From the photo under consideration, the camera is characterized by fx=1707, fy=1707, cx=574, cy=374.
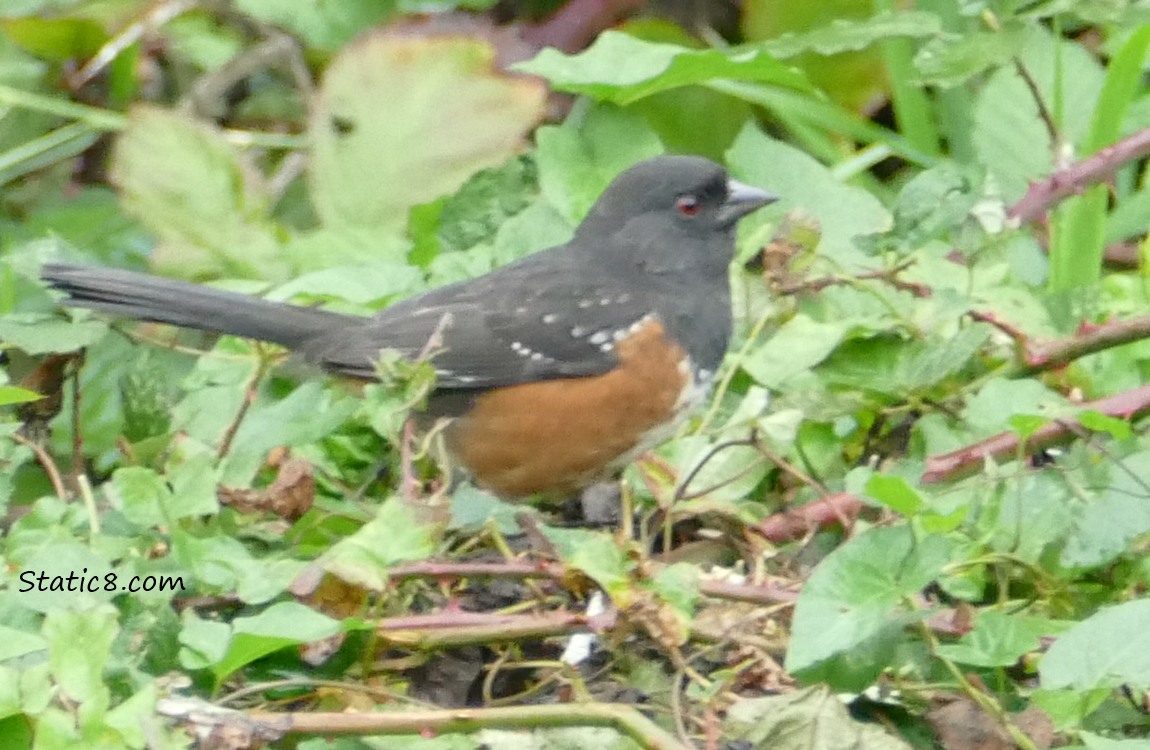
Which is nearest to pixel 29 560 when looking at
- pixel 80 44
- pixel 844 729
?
pixel 844 729

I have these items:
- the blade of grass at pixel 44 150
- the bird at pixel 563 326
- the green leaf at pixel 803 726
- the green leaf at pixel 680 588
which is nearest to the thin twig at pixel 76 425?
the bird at pixel 563 326

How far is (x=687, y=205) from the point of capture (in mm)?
2818

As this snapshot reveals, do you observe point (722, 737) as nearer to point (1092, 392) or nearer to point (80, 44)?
point (1092, 392)

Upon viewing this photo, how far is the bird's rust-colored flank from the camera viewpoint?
2480mm

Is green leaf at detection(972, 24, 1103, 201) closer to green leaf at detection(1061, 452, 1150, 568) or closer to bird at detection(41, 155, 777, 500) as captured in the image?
bird at detection(41, 155, 777, 500)

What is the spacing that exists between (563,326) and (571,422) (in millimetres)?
191

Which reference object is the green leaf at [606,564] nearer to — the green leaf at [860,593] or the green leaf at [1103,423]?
the green leaf at [860,593]

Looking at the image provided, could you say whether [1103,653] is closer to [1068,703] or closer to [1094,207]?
[1068,703]

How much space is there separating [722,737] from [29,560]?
754 millimetres

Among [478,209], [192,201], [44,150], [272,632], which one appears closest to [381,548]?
[272,632]

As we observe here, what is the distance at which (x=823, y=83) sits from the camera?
374 centimetres

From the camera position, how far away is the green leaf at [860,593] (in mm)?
1589

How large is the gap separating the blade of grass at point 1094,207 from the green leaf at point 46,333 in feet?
5.00

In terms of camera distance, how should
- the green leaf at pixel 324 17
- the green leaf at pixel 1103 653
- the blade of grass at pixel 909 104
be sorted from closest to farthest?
the green leaf at pixel 1103 653 < the blade of grass at pixel 909 104 < the green leaf at pixel 324 17
